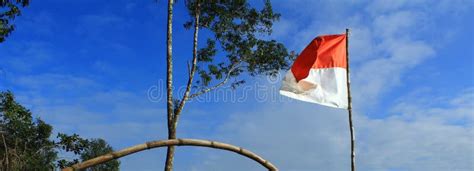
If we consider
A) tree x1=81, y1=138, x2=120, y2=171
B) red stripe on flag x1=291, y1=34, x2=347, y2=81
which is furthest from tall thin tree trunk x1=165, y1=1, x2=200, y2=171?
tree x1=81, y1=138, x2=120, y2=171

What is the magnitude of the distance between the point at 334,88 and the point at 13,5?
777 centimetres

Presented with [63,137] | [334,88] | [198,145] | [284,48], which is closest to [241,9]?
[284,48]

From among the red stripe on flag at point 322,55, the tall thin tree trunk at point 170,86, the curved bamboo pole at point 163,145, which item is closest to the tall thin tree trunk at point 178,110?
the tall thin tree trunk at point 170,86

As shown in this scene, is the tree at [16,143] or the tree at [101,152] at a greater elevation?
the tree at [101,152]

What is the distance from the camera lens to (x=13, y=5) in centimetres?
1208

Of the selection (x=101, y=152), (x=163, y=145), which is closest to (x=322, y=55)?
(x=163, y=145)

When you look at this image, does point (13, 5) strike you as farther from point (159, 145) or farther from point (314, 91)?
point (159, 145)

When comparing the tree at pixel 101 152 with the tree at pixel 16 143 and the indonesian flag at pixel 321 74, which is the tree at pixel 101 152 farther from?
the indonesian flag at pixel 321 74

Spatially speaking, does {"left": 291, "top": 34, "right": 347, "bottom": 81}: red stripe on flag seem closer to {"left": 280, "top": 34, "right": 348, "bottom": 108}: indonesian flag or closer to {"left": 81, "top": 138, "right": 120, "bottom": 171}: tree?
{"left": 280, "top": 34, "right": 348, "bottom": 108}: indonesian flag

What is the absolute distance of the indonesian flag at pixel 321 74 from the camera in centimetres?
798

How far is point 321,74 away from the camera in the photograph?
27.1 ft

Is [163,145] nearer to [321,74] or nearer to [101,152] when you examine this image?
[321,74]

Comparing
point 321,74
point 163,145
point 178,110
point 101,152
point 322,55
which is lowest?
point 163,145

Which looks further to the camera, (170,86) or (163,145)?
(170,86)
